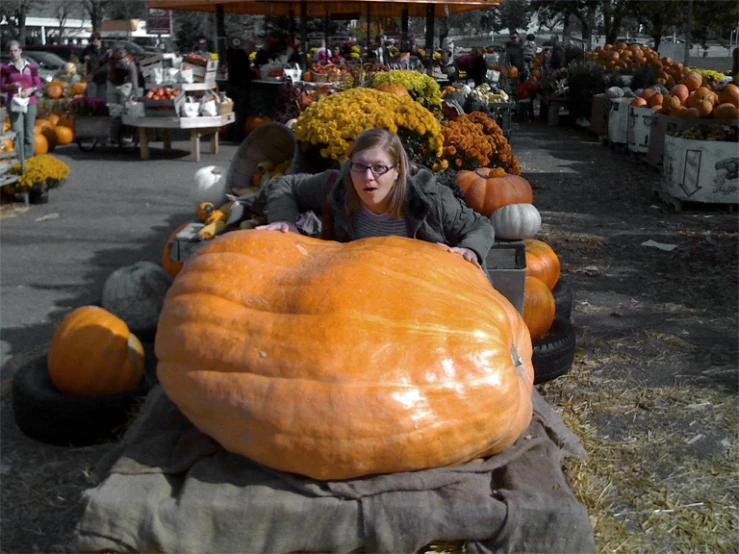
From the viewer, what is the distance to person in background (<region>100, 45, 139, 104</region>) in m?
15.5

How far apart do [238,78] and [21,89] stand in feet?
20.4

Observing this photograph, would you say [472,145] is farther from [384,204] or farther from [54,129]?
[54,129]

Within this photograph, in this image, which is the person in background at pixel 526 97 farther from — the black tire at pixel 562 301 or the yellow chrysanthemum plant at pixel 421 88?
the black tire at pixel 562 301

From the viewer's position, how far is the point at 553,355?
431cm

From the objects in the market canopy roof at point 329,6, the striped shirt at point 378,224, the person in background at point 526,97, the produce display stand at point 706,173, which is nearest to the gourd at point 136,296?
the striped shirt at point 378,224

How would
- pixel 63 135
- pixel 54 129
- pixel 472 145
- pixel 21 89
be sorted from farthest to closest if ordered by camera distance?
pixel 63 135
pixel 54 129
pixel 21 89
pixel 472 145

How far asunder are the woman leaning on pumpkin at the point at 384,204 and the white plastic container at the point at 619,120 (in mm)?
11132

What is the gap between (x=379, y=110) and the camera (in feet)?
15.7

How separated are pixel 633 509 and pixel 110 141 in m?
13.4

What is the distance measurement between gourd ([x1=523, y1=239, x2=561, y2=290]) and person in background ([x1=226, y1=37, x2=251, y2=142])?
39.6 ft

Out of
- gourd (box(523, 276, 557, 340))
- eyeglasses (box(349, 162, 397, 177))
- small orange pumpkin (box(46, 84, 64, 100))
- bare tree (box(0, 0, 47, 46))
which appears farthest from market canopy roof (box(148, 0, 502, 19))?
bare tree (box(0, 0, 47, 46))

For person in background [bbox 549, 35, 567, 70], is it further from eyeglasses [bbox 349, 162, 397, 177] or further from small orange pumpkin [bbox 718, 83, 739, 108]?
eyeglasses [bbox 349, 162, 397, 177]

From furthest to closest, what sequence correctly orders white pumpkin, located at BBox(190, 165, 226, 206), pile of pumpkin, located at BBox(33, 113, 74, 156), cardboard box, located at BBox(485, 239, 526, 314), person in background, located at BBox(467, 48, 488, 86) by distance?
person in background, located at BBox(467, 48, 488, 86)
pile of pumpkin, located at BBox(33, 113, 74, 156)
white pumpkin, located at BBox(190, 165, 226, 206)
cardboard box, located at BBox(485, 239, 526, 314)

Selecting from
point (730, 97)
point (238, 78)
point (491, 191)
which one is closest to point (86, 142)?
point (238, 78)
